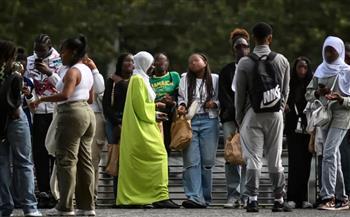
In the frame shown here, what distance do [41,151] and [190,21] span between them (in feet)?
97.7

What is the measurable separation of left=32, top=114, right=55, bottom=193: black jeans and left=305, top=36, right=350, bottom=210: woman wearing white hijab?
333 centimetres

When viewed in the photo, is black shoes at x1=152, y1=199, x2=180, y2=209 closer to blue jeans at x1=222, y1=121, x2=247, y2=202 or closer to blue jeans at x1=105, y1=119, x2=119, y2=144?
blue jeans at x1=222, y1=121, x2=247, y2=202

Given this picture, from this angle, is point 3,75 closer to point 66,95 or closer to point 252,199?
point 66,95

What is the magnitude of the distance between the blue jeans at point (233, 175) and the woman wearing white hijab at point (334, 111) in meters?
1.05

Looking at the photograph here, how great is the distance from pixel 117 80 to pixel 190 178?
1.55 meters

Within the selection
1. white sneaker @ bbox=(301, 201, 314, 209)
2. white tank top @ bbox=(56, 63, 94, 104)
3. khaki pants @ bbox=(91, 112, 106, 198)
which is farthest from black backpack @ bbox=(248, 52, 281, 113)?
khaki pants @ bbox=(91, 112, 106, 198)

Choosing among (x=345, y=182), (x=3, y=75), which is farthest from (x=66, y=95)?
(x=345, y=182)

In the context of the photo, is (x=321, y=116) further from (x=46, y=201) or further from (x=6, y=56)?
(x=6, y=56)

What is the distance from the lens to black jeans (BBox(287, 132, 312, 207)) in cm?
1747

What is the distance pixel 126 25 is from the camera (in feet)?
160

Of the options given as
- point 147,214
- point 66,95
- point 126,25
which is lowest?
point 147,214

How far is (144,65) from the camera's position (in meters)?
17.0

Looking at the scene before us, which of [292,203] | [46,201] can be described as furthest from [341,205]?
[46,201]

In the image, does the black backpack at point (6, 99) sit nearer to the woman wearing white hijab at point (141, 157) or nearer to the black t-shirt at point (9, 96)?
the black t-shirt at point (9, 96)
